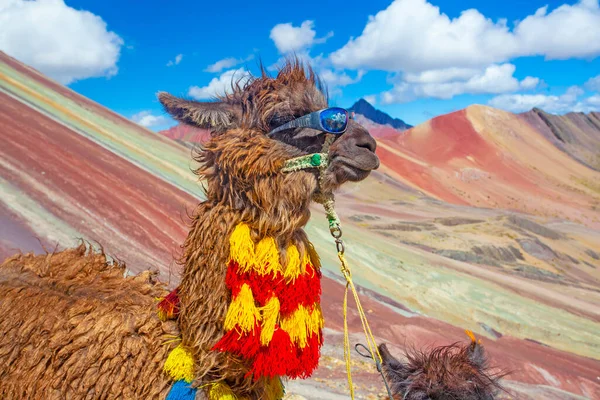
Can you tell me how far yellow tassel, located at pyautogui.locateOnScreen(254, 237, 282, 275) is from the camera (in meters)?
2.05

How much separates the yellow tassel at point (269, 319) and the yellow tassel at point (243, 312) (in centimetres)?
3

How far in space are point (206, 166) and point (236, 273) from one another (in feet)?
1.87

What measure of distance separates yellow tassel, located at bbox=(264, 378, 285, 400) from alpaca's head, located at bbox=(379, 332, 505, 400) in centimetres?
54

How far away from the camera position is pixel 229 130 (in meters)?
2.27

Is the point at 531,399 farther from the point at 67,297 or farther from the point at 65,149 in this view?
the point at 65,149

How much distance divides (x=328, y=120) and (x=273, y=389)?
136cm

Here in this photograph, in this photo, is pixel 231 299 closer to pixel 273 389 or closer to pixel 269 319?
pixel 269 319

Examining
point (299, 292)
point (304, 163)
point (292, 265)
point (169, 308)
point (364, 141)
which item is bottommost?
point (169, 308)

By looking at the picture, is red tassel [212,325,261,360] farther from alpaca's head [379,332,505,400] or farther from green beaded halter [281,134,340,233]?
alpaca's head [379,332,505,400]

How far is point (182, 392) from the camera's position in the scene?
205cm

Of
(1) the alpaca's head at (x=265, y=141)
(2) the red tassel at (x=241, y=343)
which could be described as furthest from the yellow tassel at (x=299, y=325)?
(1) the alpaca's head at (x=265, y=141)

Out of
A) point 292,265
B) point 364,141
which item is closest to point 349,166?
point 364,141

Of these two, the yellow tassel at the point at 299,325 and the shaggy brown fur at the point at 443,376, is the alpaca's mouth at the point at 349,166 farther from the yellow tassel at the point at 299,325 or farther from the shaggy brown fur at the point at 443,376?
the shaggy brown fur at the point at 443,376

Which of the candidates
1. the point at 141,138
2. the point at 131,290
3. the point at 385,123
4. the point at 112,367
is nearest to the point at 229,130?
the point at 131,290
